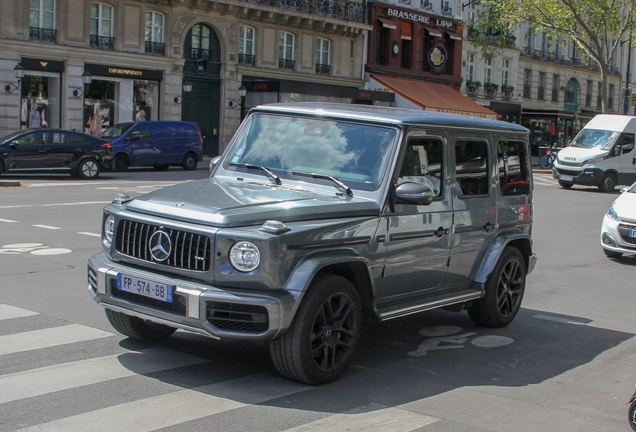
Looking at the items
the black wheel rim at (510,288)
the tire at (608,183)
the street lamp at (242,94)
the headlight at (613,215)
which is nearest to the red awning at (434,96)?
the street lamp at (242,94)

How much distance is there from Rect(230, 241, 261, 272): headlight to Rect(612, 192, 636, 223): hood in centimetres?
912

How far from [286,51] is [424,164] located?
36.6 m

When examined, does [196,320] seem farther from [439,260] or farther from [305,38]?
[305,38]

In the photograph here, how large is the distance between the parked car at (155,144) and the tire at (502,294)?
22115 mm

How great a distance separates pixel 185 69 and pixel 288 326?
3376 centimetres

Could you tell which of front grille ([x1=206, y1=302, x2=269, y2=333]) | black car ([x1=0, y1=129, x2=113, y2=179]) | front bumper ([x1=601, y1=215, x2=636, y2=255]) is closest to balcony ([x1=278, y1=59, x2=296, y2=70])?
black car ([x1=0, y1=129, x2=113, y2=179])

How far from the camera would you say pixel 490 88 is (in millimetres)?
56375

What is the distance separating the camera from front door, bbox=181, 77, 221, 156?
38.7 m

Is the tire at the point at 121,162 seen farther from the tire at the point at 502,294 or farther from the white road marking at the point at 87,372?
the white road marking at the point at 87,372

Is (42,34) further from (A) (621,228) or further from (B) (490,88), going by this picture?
(B) (490,88)

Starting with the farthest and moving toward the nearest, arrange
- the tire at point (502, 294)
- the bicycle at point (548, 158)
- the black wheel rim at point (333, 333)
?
the bicycle at point (548, 158) → the tire at point (502, 294) → the black wheel rim at point (333, 333)

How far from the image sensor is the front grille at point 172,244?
18.3 ft

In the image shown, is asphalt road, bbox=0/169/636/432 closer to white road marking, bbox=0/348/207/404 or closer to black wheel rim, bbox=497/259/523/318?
white road marking, bbox=0/348/207/404

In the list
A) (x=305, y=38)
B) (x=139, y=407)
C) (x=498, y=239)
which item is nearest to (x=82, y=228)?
(x=498, y=239)
